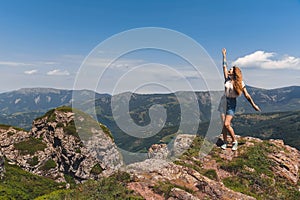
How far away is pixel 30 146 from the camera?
469 feet

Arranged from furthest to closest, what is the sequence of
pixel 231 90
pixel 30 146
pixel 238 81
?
1. pixel 30 146
2. pixel 231 90
3. pixel 238 81

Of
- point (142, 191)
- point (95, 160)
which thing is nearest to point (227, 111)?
point (142, 191)

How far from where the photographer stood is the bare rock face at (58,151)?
13775cm

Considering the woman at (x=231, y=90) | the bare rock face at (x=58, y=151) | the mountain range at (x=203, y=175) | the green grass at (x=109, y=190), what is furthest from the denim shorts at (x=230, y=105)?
the bare rock face at (x=58, y=151)

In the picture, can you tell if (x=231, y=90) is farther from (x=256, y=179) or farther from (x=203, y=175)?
(x=256, y=179)

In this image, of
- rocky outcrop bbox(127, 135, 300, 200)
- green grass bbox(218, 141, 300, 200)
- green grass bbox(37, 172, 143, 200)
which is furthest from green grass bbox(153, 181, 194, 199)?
green grass bbox(218, 141, 300, 200)

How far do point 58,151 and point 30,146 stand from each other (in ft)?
49.3

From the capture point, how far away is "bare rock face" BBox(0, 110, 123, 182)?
13775 cm

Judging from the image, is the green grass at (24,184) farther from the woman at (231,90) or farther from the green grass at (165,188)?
the woman at (231,90)

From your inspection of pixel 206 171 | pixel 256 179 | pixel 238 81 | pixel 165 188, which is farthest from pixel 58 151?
pixel 238 81

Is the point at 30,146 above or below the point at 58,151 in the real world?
above

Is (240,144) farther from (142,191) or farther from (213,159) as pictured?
(142,191)

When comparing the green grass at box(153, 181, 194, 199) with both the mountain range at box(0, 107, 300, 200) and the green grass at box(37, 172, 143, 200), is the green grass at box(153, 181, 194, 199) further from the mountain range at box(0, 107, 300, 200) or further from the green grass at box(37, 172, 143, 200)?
the green grass at box(37, 172, 143, 200)

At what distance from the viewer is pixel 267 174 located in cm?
1608
